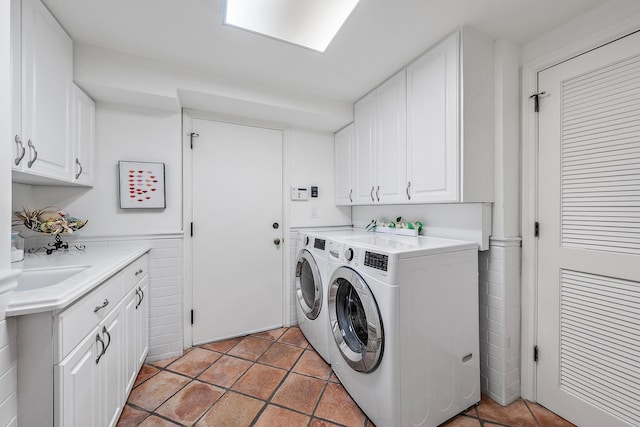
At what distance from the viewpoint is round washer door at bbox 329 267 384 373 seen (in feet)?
4.26

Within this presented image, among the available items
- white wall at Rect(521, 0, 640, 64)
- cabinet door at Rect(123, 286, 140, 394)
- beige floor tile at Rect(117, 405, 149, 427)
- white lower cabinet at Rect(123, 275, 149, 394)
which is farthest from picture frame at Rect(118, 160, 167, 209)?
white wall at Rect(521, 0, 640, 64)

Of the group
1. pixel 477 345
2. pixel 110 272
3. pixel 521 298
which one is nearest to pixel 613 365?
Answer: pixel 521 298

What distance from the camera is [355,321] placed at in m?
1.66

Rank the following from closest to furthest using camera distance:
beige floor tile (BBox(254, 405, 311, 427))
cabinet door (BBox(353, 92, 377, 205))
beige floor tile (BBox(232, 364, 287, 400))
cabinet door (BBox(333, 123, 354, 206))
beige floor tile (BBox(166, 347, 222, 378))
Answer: beige floor tile (BBox(254, 405, 311, 427)), beige floor tile (BBox(232, 364, 287, 400)), beige floor tile (BBox(166, 347, 222, 378)), cabinet door (BBox(353, 92, 377, 205)), cabinet door (BBox(333, 123, 354, 206))

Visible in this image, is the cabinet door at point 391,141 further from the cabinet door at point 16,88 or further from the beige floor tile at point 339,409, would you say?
the cabinet door at point 16,88

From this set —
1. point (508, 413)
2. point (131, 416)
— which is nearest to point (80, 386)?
point (131, 416)

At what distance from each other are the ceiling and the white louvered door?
0.41 meters

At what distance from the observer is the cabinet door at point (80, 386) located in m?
0.83

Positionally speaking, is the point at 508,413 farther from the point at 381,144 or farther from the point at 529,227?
the point at 381,144

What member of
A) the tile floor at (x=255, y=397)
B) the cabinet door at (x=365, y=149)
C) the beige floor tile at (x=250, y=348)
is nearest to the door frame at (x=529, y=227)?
the tile floor at (x=255, y=397)

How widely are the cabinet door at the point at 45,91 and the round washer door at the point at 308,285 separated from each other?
167 centimetres

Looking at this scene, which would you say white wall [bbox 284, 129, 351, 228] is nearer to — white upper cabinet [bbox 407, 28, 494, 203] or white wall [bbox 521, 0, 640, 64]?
white upper cabinet [bbox 407, 28, 494, 203]

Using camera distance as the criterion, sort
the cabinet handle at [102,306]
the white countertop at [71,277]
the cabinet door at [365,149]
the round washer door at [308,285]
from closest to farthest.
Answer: the white countertop at [71,277] → the cabinet handle at [102,306] → the round washer door at [308,285] → the cabinet door at [365,149]

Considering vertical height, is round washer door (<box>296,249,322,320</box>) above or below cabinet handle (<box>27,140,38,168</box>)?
below
